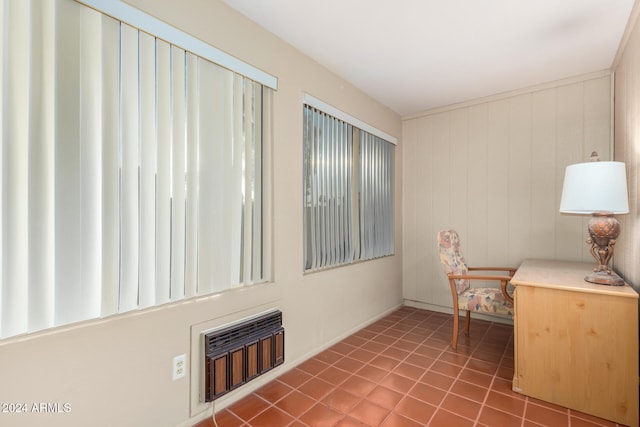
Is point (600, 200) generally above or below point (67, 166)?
below

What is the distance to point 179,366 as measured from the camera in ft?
5.67

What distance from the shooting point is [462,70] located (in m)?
2.89

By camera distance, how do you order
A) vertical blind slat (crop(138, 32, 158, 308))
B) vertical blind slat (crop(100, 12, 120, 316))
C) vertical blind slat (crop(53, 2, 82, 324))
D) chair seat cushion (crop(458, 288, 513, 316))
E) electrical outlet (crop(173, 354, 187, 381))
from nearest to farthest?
vertical blind slat (crop(53, 2, 82, 324))
vertical blind slat (crop(100, 12, 120, 316))
vertical blind slat (crop(138, 32, 158, 308))
electrical outlet (crop(173, 354, 187, 381))
chair seat cushion (crop(458, 288, 513, 316))

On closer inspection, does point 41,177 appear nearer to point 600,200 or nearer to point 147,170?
point 147,170

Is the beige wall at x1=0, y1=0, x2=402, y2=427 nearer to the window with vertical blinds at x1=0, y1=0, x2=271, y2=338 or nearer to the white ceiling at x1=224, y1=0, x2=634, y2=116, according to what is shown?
the window with vertical blinds at x1=0, y1=0, x2=271, y2=338

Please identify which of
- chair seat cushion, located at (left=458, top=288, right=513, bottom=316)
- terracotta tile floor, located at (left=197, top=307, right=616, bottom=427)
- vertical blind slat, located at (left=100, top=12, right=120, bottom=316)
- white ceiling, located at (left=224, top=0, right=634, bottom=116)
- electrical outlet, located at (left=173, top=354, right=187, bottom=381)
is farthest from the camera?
chair seat cushion, located at (left=458, top=288, right=513, bottom=316)

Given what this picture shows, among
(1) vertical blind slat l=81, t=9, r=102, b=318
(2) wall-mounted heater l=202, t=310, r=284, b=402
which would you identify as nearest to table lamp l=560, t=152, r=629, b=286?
(2) wall-mounted heater l=202, t=310, r=284, b=402

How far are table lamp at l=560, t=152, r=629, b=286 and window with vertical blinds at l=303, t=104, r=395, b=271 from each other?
1.72 meters

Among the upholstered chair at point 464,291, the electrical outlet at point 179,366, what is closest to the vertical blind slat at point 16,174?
the electrical outlet at point 179,366

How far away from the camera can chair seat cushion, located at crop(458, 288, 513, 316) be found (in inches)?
102

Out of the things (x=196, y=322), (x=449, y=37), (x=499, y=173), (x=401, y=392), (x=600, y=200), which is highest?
(x=449, y=37)

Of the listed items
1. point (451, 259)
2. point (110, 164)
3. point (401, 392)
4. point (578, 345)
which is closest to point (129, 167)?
point (110, 164)

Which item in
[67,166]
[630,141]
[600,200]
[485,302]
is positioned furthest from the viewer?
[485,302]

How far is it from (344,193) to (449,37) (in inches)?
60.4
